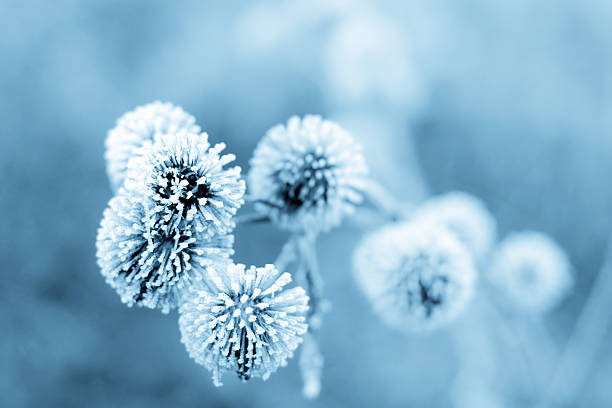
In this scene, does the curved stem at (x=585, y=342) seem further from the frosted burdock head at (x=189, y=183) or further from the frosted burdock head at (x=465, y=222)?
the frosted burdock head at (x=189, y=183)

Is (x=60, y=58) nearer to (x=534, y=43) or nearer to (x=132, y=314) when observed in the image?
(x=132, y=314)

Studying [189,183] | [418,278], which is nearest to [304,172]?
[189,183]

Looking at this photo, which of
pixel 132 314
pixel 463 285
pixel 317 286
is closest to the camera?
pixel 317 286

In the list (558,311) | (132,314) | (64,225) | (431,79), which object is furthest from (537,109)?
(64,225)

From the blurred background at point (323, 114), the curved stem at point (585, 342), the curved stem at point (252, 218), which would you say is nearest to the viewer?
the curved stem at point (252, 218)

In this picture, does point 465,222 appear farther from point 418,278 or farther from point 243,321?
point 243,321

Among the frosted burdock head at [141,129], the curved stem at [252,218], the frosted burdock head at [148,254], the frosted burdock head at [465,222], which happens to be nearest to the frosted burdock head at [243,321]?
the frosted burdock head at [148,254]
